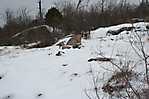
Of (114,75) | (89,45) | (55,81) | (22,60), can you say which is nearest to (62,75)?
(55,81)

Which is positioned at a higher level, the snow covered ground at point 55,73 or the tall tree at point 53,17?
the tall tree at point 53,17

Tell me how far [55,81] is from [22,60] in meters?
2.76

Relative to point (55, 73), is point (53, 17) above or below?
above

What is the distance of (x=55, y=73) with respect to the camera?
8.40 m

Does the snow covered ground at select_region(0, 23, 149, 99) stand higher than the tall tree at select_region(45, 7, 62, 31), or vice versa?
the tall tree at select_region(45, 7, 62, 31)

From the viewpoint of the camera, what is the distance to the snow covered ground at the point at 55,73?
7156mm

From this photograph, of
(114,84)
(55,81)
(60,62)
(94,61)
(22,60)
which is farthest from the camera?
(22,60)

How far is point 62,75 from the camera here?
26.6ft

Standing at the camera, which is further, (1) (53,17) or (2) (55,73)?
(1) (53,17)

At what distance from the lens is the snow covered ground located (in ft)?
23.5

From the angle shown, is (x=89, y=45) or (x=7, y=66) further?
(x=89, y=45)

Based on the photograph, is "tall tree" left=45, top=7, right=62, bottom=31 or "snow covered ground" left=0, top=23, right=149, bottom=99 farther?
"tall tree" left=45, top=7, right=62, bottom=31

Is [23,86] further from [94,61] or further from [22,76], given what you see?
[94,61]

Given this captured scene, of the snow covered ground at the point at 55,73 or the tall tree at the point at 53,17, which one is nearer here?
the snow covered ground at the point at 55,73
